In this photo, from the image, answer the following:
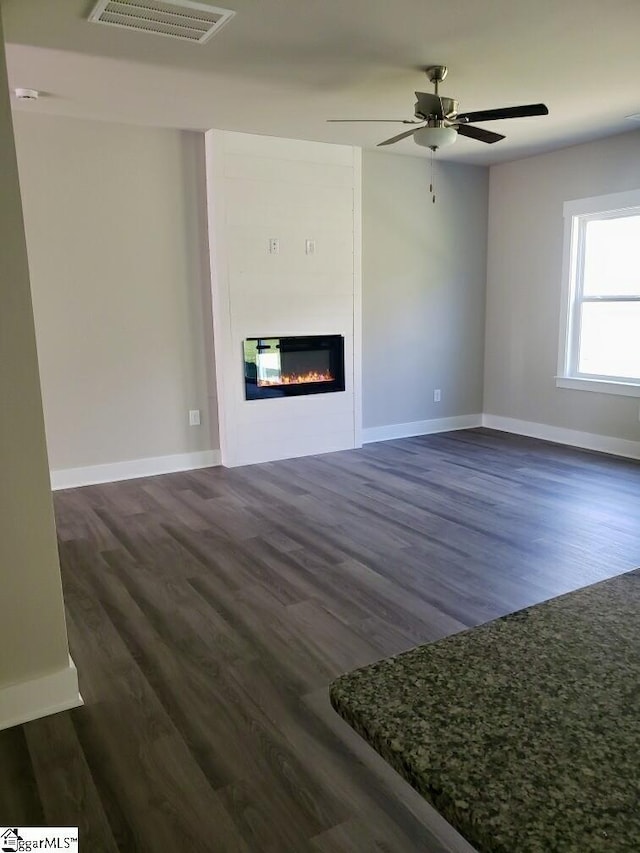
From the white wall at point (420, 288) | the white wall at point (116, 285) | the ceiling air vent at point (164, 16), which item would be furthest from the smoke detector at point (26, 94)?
the white wall at point (420, 288)

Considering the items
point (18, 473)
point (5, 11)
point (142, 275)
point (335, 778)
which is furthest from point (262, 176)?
point (335, 778)

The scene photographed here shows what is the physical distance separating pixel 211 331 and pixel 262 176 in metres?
1.35

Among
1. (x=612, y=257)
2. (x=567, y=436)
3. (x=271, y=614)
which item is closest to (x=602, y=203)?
(x=612, y=257)

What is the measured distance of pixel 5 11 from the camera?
9.29 feet

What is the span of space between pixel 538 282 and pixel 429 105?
10.1 feet

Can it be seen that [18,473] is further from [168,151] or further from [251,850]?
[168,151]

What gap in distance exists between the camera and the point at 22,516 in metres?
2.11

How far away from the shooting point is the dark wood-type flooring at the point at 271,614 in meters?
1.80

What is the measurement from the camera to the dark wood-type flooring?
5.89 ft

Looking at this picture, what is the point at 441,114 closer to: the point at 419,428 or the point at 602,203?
the point at 602,203

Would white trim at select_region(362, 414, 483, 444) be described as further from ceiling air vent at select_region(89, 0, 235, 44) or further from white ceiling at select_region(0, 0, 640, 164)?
ceiling air vent at select_region(89, 0, 235, 44)

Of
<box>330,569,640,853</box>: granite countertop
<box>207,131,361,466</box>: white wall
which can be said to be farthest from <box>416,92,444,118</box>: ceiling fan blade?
<box>330,569,640,853</box>: granite countertop

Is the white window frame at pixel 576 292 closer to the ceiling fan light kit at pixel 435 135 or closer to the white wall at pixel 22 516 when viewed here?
the ceiling fan light kit at pixel 435 135

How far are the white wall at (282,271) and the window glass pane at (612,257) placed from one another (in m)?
2.14
